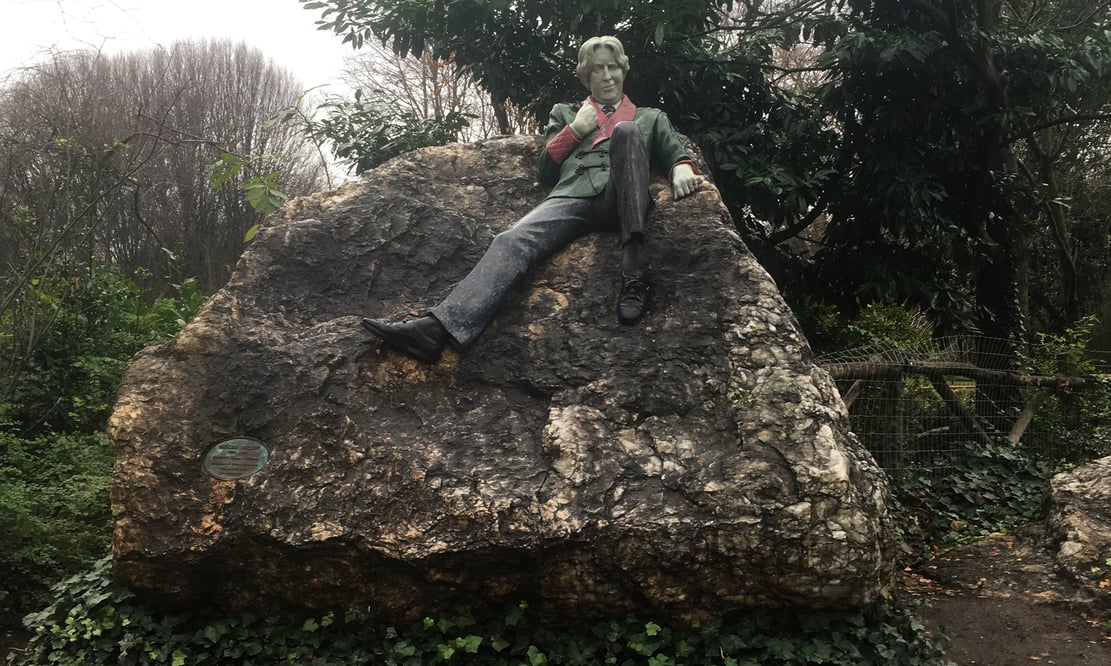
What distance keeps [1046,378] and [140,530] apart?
6.57 metres

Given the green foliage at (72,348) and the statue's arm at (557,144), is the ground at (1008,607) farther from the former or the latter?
the green foliage at (72,348)

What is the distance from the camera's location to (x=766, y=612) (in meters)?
3.46

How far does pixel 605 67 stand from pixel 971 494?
13.2 ft

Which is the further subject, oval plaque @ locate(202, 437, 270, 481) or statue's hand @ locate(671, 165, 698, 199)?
statue's hand @ locate(671, 165, 698, 199)

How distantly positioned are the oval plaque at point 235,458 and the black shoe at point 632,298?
68.7 inches

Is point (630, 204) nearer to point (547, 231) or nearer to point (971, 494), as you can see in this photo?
point (547, 231)

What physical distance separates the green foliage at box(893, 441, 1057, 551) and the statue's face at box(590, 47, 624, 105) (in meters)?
3.39

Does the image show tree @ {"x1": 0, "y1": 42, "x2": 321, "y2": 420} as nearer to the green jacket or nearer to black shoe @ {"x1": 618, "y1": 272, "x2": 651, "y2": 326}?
the green jacket

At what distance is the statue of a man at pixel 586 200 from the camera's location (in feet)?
13.2

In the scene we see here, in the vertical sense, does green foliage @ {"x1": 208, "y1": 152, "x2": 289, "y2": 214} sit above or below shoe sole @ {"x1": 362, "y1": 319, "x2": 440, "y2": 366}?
above

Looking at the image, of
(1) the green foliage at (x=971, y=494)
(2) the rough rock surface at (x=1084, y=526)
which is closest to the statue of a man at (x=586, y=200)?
(2) the rough rock surface at (x=1084, y=526)

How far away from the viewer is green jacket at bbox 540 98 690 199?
4613mm

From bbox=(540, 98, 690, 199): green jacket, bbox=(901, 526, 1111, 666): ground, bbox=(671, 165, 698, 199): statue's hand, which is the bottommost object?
bbox=(901, 526, 1111, 666): ground

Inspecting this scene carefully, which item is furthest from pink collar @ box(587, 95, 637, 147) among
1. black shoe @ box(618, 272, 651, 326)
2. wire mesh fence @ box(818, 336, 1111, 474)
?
wire mesh fence @ box(818, 336, 1111, 474)
